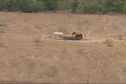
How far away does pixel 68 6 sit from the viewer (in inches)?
1229

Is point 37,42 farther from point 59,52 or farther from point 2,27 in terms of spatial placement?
point 2,27

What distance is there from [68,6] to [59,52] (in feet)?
45.0

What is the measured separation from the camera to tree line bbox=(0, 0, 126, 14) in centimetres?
2894

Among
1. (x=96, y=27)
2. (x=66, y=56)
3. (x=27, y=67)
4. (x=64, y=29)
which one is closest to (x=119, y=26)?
(x=96, y=27)

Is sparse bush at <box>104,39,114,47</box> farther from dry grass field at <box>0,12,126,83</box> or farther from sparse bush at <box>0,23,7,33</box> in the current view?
sparse bush at <box>0,23,7,33</box>

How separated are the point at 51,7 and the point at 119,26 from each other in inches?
337

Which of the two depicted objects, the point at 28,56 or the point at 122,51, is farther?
the point at 122,51

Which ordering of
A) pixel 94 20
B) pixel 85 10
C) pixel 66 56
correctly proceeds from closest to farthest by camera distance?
pixel 66 56 → pixel 94 20 → pixel 85 10

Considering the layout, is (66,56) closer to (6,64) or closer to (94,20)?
(6,64)

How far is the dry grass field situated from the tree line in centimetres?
452

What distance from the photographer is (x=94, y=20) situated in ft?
82.8

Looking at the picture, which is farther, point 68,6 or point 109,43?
point 68,6

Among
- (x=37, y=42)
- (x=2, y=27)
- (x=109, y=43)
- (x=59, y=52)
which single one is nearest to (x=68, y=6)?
(x=2, y=27)

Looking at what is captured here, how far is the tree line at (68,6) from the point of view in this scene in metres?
28.9
